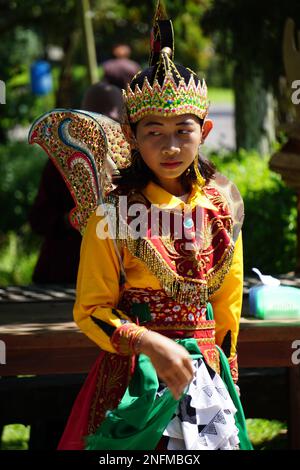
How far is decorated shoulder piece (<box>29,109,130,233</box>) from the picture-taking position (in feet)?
12.4

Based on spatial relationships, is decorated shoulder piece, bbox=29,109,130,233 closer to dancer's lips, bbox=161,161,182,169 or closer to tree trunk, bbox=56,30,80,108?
dancer's lips, bbox=161,161,182,169

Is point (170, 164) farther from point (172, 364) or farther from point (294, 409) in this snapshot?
point (294, 409)

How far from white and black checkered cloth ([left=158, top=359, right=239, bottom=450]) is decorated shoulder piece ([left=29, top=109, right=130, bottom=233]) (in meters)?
0.85

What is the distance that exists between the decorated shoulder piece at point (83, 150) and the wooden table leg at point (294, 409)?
1367 mm

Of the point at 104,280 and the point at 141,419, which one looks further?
the point at 104,280

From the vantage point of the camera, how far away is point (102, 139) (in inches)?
152

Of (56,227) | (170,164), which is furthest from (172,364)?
(56,227)

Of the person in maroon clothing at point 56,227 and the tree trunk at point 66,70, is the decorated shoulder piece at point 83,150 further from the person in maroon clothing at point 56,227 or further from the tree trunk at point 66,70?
the tree trunk at point 66,70

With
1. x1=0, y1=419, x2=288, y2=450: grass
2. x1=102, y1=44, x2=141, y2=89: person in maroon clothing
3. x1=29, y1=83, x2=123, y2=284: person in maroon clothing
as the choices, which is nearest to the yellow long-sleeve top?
x1=29, y1=83, x2=123, y2=284: person in maroon clothing

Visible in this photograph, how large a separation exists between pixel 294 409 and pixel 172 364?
6.94 ft

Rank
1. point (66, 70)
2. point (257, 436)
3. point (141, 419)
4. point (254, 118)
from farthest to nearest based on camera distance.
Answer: point (66, 70) → point (254, 118) → point (257, 436) → point (141, 419)

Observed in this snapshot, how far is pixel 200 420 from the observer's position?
10.1 ft

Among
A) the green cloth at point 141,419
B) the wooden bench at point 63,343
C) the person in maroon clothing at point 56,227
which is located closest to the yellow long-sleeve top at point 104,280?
the green cloth at point 141,419
